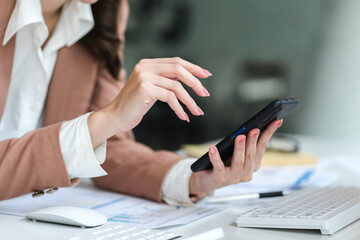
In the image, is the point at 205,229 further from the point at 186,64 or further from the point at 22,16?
the point at 22,16

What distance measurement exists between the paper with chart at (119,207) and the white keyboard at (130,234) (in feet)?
0.25

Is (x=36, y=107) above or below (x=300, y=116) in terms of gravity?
above

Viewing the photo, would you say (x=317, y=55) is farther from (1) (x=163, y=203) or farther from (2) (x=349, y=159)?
(1) (x=163, y=203)

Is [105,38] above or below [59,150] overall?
above

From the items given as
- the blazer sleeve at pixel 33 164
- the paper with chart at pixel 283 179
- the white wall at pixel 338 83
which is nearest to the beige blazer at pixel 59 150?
the blazer sleeve at pixel 33 164

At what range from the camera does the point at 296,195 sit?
106 centimetres

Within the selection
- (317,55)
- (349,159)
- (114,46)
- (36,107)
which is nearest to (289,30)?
(317,55)

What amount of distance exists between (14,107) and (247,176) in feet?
1.98

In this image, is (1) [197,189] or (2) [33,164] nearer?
(2) [33,164]

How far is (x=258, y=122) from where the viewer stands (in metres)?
0.88

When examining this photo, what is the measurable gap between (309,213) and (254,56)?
287 centimetres

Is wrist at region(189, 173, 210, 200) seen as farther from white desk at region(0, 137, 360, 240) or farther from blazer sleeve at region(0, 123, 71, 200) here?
blazer sleeve at region(0, 123, 71, 200)

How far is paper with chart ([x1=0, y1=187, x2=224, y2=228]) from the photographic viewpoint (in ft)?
3.04

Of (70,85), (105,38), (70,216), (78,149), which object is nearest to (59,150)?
(78,149)
